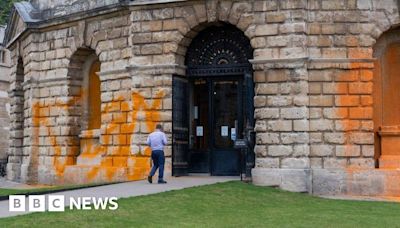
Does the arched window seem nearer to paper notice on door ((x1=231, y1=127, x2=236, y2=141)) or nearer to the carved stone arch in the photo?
the carved stone arch

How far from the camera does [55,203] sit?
11852mm

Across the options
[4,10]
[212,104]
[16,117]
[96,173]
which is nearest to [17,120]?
[16,117]

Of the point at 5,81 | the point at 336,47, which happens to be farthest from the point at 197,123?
the point at 5,81

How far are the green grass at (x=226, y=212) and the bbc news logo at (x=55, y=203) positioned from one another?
0.34 metres

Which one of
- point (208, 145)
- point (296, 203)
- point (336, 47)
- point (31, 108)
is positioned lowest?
point (296, 203)

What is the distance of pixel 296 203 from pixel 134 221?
17.0 feet

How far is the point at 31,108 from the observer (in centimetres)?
2242

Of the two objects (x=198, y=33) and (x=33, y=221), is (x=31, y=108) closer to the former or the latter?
(x=198, y=33)

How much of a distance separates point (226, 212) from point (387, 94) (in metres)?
8.27

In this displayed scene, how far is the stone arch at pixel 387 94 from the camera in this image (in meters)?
17.5

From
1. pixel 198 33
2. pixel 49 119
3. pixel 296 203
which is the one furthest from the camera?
pixel 49 119

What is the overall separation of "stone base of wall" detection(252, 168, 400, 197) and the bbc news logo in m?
5.74

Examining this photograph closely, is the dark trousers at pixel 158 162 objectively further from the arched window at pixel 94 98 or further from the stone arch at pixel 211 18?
the arched window at pixel 94 98

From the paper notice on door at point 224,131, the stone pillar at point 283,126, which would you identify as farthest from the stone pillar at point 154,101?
the stone pillar at point 283,126
